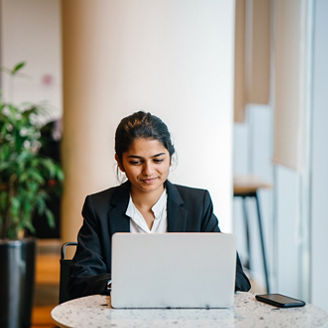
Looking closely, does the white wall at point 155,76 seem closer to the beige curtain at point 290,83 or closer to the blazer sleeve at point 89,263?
the blazer sleeve at point 89,263

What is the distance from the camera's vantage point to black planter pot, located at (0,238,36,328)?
376cm

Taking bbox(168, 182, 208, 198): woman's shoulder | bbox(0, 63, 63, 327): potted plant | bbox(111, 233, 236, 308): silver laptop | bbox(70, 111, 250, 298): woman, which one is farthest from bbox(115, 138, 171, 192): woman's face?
bbox(0, 63, 63, 327): potted plant

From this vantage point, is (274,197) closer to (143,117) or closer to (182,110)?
(182,110)

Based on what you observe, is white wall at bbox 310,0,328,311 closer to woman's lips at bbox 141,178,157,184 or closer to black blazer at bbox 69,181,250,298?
black blazer at bbox 69,181,250,298

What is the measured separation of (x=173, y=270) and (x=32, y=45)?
7.37 m

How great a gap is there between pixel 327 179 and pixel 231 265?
2079mm

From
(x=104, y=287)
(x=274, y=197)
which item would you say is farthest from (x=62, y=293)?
(x=274, y=197)

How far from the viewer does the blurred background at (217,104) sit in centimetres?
269

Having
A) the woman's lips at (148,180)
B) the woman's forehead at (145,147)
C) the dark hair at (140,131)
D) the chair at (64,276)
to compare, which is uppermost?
the dark hair at (140,131)

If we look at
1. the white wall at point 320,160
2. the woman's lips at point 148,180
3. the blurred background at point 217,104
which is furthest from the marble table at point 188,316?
the white wall at point 320,160

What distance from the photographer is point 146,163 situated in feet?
6.29

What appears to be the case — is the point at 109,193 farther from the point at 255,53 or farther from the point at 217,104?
the point at 255,53

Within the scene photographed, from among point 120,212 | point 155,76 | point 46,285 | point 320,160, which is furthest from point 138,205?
point 46,285

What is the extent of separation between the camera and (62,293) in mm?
2012
